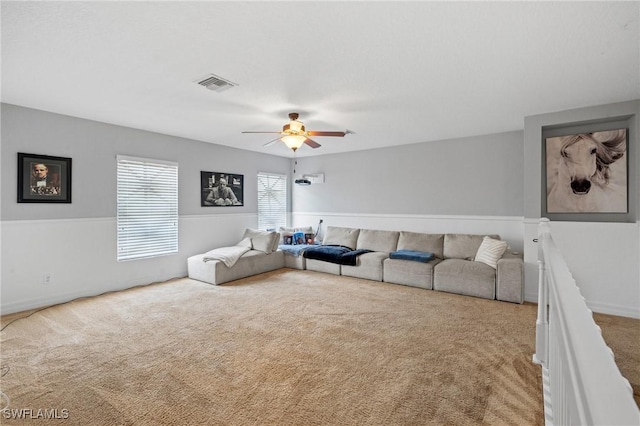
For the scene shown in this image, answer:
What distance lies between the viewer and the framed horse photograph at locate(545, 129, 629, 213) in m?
3.97

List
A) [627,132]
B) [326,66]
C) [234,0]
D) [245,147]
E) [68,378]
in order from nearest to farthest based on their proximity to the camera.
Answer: [234,0], [68,378], [326,66], [627,132], [245,147]

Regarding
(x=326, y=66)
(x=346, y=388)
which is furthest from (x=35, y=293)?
(x=326, y=66)

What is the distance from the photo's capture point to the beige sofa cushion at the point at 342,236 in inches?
255

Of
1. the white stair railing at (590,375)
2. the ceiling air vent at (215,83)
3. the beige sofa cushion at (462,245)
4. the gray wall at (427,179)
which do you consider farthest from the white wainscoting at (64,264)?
the white stair railing at (590,375)

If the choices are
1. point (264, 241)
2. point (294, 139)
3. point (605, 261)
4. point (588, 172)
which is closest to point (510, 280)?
point (605, 261)

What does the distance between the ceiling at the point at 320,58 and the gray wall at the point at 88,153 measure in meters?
0.29

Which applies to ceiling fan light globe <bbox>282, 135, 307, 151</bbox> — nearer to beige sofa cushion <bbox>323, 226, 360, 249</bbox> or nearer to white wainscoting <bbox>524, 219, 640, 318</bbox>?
beige sofa cushion <bbox>323, 226, 360, 249</bbox>

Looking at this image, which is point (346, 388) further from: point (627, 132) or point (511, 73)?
point (627, 132)

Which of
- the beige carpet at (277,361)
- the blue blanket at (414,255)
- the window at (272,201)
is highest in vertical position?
the window at (272,201)

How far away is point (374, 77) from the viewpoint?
3029 millimetres

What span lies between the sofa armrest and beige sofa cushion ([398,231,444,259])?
47.6 inches

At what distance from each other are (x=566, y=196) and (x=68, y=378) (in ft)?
19.2

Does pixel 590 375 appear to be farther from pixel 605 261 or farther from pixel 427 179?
pixel 427 179

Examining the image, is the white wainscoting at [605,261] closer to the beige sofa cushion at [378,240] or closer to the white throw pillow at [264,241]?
the beige sofa cushion at [378,240]
